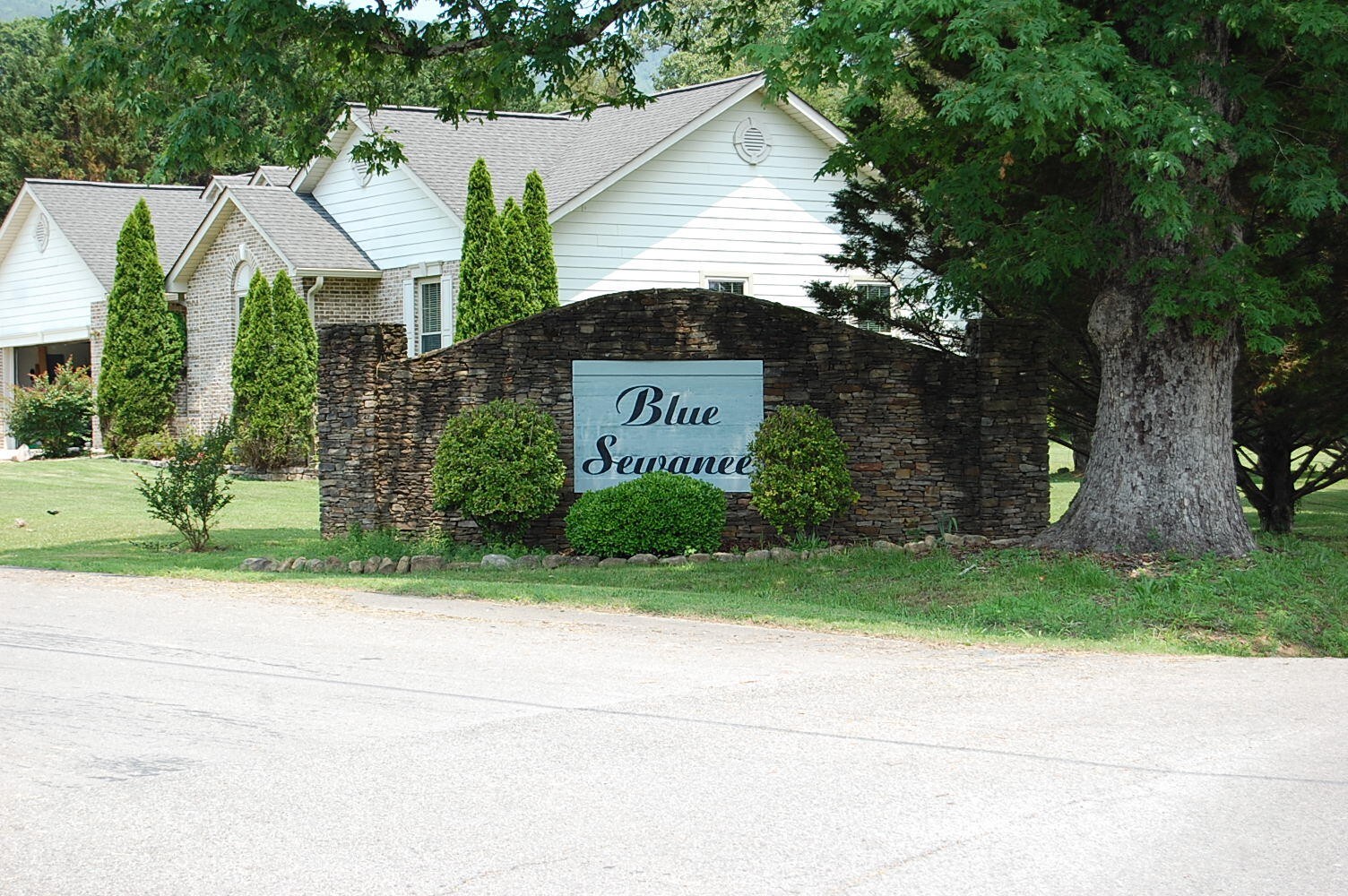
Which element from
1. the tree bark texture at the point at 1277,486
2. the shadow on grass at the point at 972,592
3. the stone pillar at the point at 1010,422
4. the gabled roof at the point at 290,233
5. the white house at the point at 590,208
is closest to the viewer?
the shadow on grass at the point at 972,592

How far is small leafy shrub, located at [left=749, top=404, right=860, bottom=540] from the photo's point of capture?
1627 cm

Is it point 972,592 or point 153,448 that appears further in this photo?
point 153,448

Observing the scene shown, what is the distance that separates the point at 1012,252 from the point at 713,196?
13.5 meters

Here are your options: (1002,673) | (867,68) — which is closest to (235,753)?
(1002,673)

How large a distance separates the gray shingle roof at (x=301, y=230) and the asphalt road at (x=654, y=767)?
17.9 metres

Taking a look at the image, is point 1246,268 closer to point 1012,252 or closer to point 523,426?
point 1012,252

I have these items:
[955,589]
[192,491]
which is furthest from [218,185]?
[955,589]

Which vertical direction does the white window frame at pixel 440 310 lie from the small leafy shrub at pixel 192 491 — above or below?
above

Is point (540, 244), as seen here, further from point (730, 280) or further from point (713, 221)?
point (730, 280)

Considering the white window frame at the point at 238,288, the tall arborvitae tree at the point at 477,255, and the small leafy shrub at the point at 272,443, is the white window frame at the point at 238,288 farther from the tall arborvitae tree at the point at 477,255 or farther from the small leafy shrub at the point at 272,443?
the tall arborvitae tree at the point at 477,255

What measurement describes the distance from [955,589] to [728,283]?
15.2 metres

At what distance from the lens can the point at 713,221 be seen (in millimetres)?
26875

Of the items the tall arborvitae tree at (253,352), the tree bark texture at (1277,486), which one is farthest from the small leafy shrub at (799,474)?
the tall arborvitae tree at (253,352)

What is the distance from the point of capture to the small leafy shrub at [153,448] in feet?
97.9
